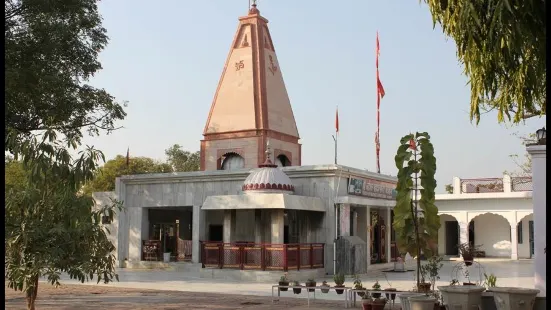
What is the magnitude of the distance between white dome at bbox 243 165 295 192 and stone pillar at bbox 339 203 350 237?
203cm

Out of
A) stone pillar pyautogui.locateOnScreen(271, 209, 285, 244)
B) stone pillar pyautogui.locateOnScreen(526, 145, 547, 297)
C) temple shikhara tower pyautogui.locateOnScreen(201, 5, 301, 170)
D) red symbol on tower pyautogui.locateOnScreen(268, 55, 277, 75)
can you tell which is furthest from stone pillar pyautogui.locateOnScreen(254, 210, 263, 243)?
stone pillar pyautogui.locateOnScreen(526, 145, 547, 297)

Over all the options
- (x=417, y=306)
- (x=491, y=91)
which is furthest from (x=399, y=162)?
(x=491, y=91)

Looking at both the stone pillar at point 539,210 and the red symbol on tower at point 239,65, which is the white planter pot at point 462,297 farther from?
→ the red symbol on tower at point 239,65

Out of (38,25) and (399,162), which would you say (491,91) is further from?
(38,25)

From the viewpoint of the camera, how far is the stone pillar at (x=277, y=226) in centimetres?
2211

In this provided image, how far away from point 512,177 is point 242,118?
1587cm

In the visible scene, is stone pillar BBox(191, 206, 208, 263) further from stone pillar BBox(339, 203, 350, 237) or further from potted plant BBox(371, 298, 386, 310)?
potted plant BBox(371, 298, 386, 310)

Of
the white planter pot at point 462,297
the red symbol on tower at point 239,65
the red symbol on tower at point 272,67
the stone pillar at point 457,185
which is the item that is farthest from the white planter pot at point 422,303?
the stone pillar at point 457,185

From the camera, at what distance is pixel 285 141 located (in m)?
31.5

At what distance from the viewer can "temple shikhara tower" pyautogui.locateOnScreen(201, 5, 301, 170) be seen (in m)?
30.2

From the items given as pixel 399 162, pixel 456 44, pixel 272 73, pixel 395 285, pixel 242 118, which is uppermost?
pixel 272 73

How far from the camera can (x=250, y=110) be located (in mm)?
30453

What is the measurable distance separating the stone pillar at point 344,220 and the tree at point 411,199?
10186mm

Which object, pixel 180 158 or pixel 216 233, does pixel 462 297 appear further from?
pixel 180 158
